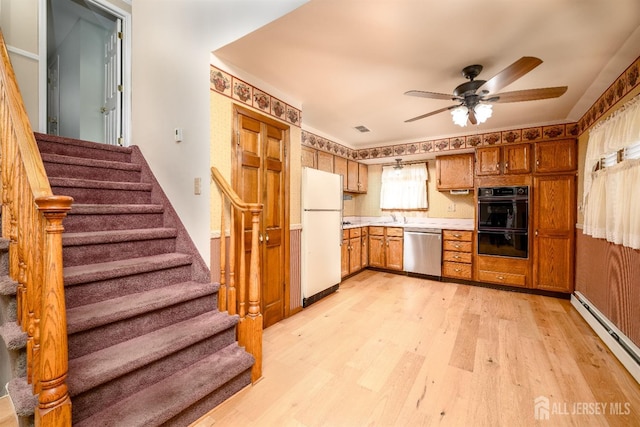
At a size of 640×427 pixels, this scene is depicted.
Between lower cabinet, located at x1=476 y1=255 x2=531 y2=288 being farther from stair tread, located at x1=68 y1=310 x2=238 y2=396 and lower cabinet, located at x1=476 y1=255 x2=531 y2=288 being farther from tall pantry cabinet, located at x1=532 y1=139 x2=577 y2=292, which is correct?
stair tread, located at x1=68 y1=310 x2=238 y2=396

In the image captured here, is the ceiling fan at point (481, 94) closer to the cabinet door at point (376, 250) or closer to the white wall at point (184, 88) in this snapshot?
the white wall at point (184, 88)

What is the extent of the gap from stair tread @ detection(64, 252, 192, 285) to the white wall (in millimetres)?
230

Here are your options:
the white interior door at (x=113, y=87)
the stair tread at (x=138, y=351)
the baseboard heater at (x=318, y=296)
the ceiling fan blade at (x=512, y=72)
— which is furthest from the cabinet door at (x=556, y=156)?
the white interior door at (x=113, y=87)

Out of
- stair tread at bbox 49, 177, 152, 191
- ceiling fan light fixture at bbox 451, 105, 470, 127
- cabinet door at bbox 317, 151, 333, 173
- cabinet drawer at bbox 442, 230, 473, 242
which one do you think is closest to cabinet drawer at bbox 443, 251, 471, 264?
cabinet drawer at bbox 442, 230, 473, 242

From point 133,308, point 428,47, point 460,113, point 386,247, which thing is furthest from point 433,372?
point 386,247

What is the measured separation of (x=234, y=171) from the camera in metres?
2.42

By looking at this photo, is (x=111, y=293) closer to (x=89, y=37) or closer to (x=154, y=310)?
(x=154, y=310)

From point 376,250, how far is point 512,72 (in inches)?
147

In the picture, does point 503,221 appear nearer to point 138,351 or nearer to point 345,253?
point 345,253

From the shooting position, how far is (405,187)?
5.41 metres

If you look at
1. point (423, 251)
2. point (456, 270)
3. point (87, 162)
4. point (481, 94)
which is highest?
point (481, 94)

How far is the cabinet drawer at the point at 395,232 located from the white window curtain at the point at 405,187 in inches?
29.1

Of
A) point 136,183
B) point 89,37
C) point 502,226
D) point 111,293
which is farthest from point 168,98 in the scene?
point 502,226

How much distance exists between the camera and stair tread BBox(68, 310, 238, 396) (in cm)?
127
